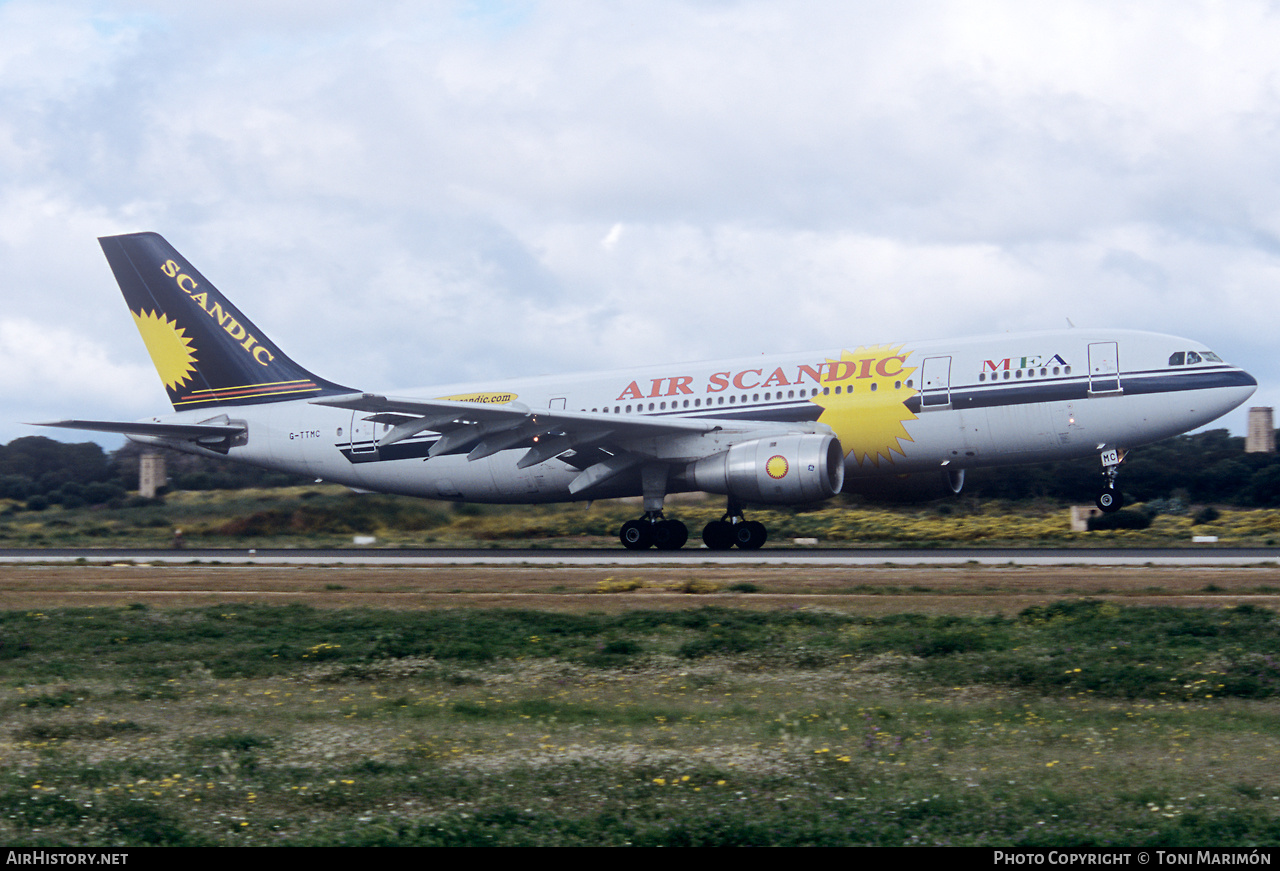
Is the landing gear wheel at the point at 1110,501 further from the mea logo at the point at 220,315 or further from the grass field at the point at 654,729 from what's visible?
the mea logo at the point at 220,315

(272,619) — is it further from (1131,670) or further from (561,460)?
(561,460)

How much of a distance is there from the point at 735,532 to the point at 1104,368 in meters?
8.65

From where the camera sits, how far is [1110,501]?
2481 centimetres

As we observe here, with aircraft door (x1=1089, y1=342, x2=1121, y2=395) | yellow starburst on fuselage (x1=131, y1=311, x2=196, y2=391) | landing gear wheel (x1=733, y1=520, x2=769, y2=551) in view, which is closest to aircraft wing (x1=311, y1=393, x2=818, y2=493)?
landing gear wheel (x1=733, y1=520, x2=769, y2=551)

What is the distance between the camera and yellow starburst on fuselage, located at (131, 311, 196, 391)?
3170 cm

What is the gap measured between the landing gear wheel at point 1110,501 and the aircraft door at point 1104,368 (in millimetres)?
2204

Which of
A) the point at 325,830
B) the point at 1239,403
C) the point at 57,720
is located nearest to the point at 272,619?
the point at 57,720

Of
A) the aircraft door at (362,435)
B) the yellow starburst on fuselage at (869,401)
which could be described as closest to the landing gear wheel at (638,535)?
the yellow starburst on fuselage at (869,401)

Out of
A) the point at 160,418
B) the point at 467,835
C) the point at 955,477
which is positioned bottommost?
the point at 467,835

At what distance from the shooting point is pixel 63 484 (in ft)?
140

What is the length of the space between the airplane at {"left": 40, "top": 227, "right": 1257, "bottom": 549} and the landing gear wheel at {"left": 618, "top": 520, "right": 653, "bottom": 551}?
4 cm

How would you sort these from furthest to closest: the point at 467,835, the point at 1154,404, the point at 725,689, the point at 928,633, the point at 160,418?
the point at 160,418
the point at 1154,404
the point at 928,633
the point at 725,689
the point at 467,835

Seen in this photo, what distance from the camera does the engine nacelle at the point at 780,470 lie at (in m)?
24.2

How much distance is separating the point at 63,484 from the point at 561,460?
23.9m
